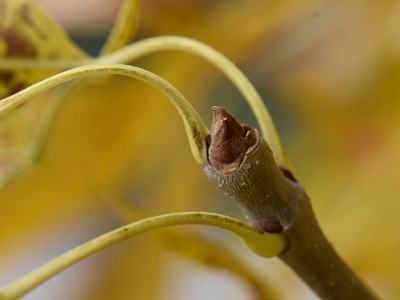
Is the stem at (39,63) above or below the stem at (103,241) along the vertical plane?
above

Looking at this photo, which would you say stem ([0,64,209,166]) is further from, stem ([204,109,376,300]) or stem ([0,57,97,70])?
stem ([0,57,97,70])

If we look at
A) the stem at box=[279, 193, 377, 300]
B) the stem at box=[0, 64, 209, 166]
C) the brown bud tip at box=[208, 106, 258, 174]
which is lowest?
the stem at box=[279, 193, 377, 300]

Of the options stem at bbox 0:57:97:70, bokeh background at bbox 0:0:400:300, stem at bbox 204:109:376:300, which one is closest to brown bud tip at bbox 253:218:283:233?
stem at bbox 204:109:376:300

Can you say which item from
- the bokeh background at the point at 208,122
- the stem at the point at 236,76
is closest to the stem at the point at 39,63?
the stem at the point at 236,76

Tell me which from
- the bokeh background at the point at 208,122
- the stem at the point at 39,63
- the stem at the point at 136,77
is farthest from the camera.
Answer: the bokeh background at the point at 208,122

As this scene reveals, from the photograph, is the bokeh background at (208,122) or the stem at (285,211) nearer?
the stem at (285,211)

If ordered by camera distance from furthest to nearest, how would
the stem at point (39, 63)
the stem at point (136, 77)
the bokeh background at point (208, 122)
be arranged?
the bokeh background at point (208, 122), the stem at point (39, 63), the stem at point (136, 77)

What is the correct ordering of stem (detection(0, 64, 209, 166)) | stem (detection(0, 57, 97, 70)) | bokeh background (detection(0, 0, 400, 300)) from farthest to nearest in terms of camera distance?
bokeh background (detection(0, 0, 400, 300)), stem (detection(0, 57, 97, 70)), stem (detection(0, 64, 209, 166))

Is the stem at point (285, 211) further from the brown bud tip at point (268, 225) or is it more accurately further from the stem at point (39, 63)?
the stem at point (39, 63)

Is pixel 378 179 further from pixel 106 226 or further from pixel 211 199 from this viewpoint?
pixel 106 226
